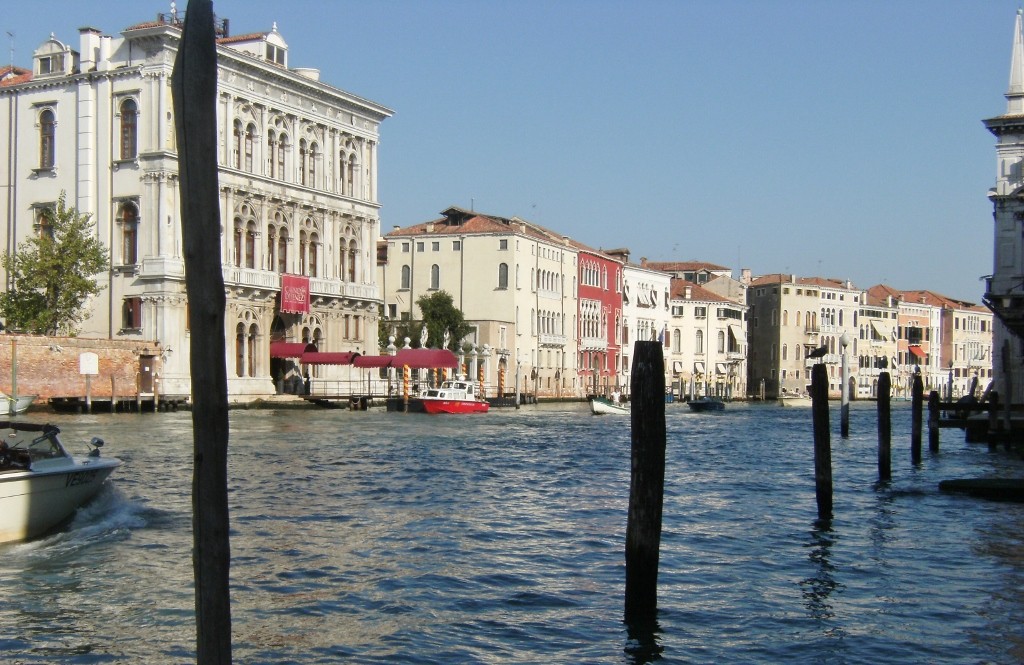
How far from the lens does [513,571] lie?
11250 millimetres

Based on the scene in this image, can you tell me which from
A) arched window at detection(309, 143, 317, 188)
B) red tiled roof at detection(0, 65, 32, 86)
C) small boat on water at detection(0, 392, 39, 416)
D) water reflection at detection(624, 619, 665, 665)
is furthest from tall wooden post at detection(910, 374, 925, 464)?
red tiled roof at detection(0, 65, 32, 86)

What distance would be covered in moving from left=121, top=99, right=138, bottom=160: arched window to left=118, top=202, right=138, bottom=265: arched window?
1657 millimetres

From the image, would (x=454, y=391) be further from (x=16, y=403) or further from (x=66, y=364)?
(x=16, y=403)

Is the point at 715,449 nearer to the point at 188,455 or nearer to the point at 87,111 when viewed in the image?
the point at 188,455

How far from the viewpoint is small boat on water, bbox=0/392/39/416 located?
2798 centimetres

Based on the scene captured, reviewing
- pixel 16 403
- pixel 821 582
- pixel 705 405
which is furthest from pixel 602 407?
pixel 821 582

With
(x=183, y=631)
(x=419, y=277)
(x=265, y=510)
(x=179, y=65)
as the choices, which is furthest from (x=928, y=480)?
(x=419, y=277)

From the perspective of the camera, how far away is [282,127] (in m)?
44.4

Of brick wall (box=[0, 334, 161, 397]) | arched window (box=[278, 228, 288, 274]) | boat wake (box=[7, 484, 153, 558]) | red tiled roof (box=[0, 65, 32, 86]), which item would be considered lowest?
boat wake (box=[7, 484, 153, 558])

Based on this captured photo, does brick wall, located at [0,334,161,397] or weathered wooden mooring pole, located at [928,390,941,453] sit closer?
weathered wooden mooring pole, located at [928,390,941,453]

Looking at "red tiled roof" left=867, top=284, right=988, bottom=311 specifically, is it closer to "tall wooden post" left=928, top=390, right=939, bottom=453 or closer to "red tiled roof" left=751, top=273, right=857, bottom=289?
"red tiled roof" left=751, top=273, right=857, bottom=289

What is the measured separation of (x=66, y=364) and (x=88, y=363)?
2.43ft

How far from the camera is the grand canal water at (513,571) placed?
8.66 metres

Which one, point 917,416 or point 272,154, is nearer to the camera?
point 917,416
